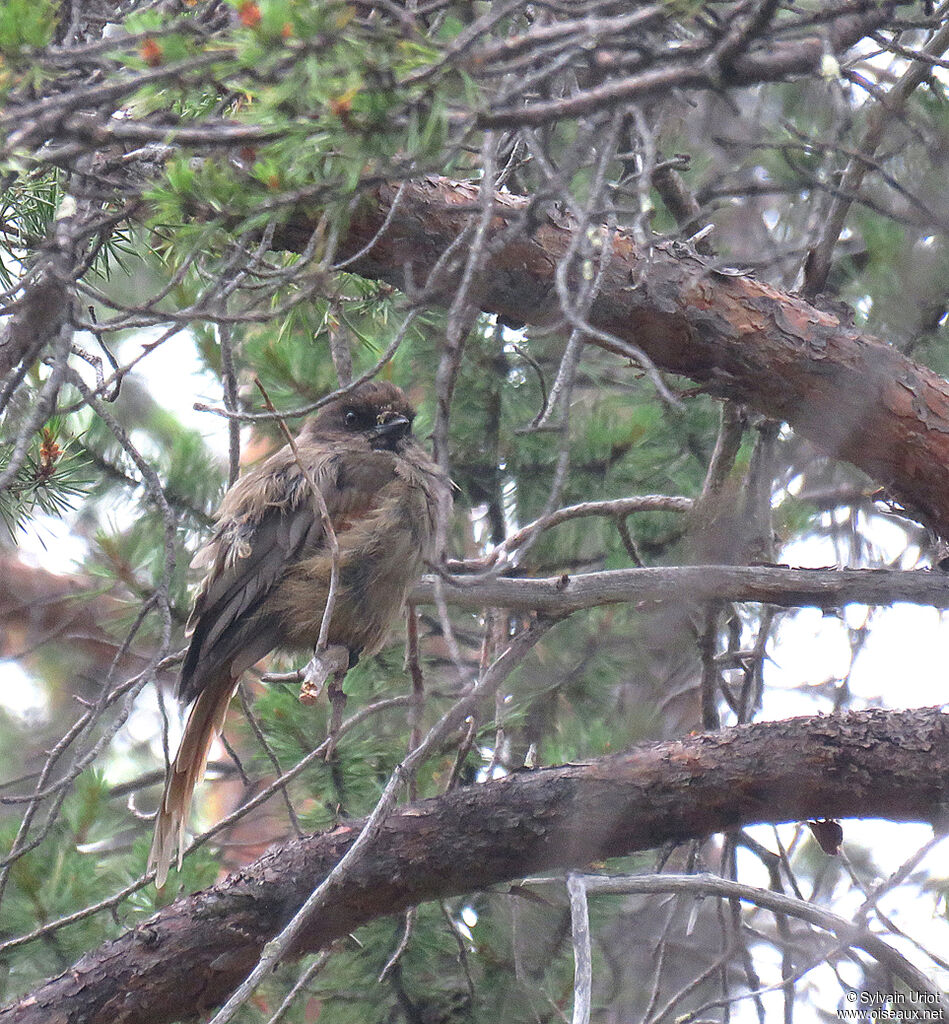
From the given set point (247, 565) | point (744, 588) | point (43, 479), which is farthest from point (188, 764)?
point (744, 588)

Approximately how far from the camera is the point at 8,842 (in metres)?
4.42

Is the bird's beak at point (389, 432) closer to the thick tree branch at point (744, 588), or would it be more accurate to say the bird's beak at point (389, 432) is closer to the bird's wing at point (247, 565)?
the bird's wing at point (247, 565)

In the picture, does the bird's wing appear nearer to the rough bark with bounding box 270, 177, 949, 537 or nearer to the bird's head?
the bird's head

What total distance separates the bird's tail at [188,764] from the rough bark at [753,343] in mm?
1790

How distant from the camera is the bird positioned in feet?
14.4

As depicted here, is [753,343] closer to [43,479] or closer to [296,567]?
[296,567]

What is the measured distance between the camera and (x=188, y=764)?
4453mm

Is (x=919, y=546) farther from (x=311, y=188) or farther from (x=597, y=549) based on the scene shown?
(x=311, y=188)

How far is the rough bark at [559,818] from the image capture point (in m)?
3.39

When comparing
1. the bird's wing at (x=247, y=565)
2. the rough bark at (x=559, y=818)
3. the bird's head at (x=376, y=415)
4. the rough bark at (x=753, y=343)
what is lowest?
the rough bark at (x=559, y=818)

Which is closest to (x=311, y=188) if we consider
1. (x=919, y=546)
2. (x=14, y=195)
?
(x=14, y=195)

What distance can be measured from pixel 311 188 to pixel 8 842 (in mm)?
3121

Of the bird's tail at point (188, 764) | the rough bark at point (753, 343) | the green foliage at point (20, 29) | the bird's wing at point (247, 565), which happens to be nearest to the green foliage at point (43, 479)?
the bird's wing at point (247, 565)

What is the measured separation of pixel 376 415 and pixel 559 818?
6.51ft
